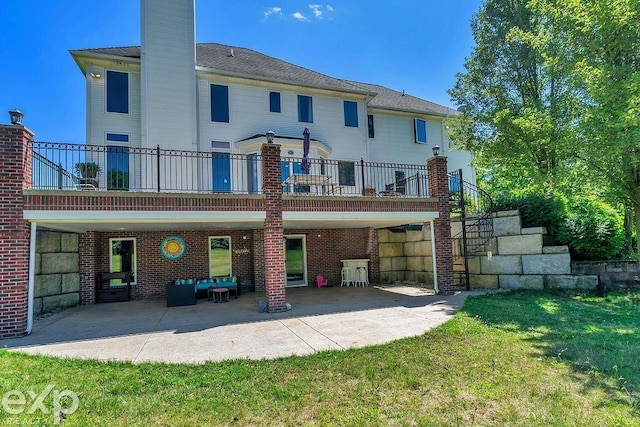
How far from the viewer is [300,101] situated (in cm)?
1514

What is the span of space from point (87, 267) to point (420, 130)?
15881 millimetres

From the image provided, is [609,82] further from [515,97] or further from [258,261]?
[258,261]

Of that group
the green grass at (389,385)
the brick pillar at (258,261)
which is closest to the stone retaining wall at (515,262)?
the green grass at (389,385)

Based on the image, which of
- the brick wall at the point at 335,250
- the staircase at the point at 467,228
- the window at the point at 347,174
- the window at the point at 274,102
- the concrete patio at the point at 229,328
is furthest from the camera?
the window at the point at 347,174

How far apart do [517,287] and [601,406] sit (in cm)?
792

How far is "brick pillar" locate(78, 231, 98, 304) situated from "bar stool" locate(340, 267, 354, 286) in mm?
8791

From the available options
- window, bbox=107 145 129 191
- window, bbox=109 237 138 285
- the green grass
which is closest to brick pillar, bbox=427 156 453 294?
the green grass

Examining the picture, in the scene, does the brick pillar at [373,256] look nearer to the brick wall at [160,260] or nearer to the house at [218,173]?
the house at [218,173]

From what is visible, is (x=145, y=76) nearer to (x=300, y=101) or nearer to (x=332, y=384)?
(x=300, y=101)

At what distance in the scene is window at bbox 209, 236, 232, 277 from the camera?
12.5 metres

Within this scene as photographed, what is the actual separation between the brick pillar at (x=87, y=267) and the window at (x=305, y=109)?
9216 mm

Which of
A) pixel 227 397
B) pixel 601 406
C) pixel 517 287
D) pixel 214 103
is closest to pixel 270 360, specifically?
pixel 227 397

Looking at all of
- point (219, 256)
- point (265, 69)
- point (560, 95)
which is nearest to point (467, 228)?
point (560, 95)

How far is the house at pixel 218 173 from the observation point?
8.40 meters
